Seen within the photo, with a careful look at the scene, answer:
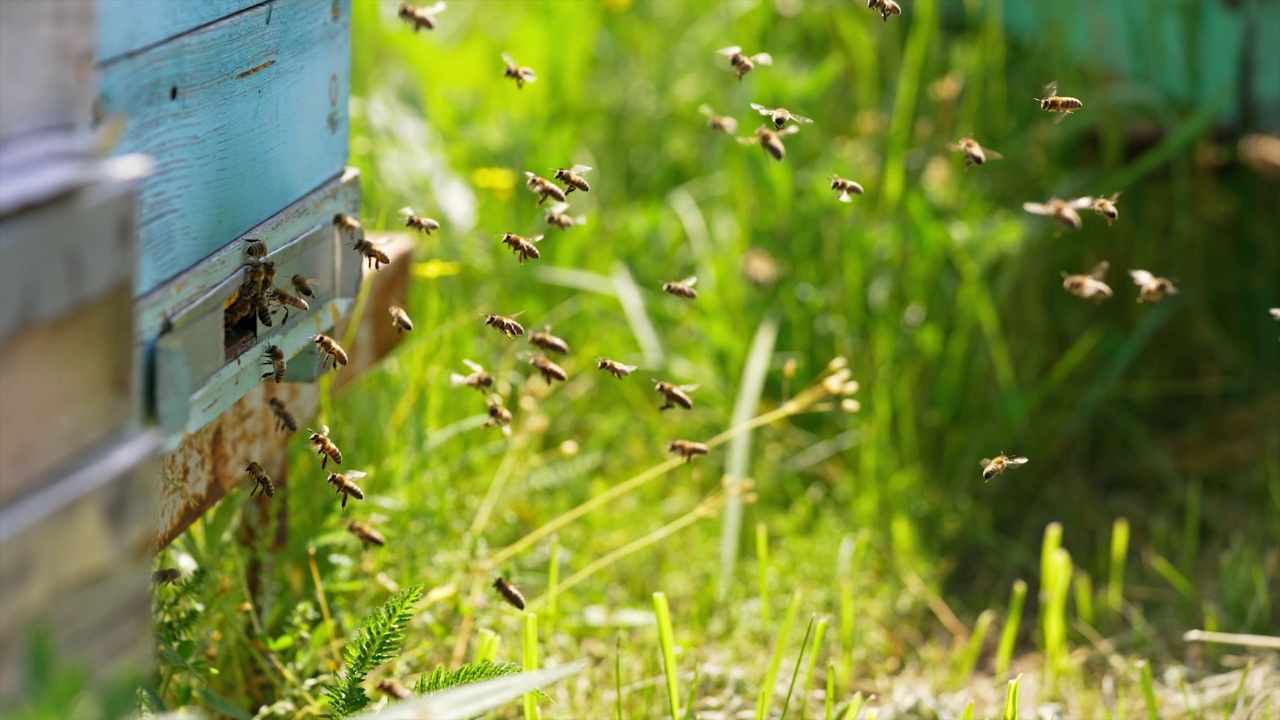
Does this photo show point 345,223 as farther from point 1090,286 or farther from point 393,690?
point 1090,286

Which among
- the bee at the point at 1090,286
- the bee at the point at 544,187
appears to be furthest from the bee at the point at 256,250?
the bee at the point at 1090,286

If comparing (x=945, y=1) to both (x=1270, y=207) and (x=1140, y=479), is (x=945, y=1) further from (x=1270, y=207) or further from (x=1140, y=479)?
(x=1140, y=479)

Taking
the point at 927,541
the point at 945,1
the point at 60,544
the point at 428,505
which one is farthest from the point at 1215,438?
the point at 60,544

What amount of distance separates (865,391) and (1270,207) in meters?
1.23

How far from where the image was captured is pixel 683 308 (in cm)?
305

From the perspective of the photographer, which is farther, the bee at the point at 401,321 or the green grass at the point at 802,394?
the green grass at the point at 802,394

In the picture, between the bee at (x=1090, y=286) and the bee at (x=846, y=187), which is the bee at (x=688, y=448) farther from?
the bee at (x=1090, y=286)

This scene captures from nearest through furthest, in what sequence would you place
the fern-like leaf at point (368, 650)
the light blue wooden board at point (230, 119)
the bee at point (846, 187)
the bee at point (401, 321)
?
the light blue wooden board at point (230, 119) < the fern-like leaf at point (368, 650) < the bee at point (401, 321) < the bee at point (846, 187)

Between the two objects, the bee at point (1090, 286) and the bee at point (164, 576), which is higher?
the bee at point (1090, 286)

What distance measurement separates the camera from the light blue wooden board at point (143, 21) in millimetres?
1068

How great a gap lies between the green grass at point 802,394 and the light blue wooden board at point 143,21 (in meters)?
0.70

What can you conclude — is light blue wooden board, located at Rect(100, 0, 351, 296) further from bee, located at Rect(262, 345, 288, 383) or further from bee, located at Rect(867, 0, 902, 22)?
bee, located at Rect(867, 0, 902, 22)

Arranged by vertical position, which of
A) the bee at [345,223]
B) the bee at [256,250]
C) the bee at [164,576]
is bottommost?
the bee at [164,576]

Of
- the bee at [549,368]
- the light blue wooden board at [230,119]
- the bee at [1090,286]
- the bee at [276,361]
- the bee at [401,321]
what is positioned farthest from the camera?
the bee at [1090,286]
